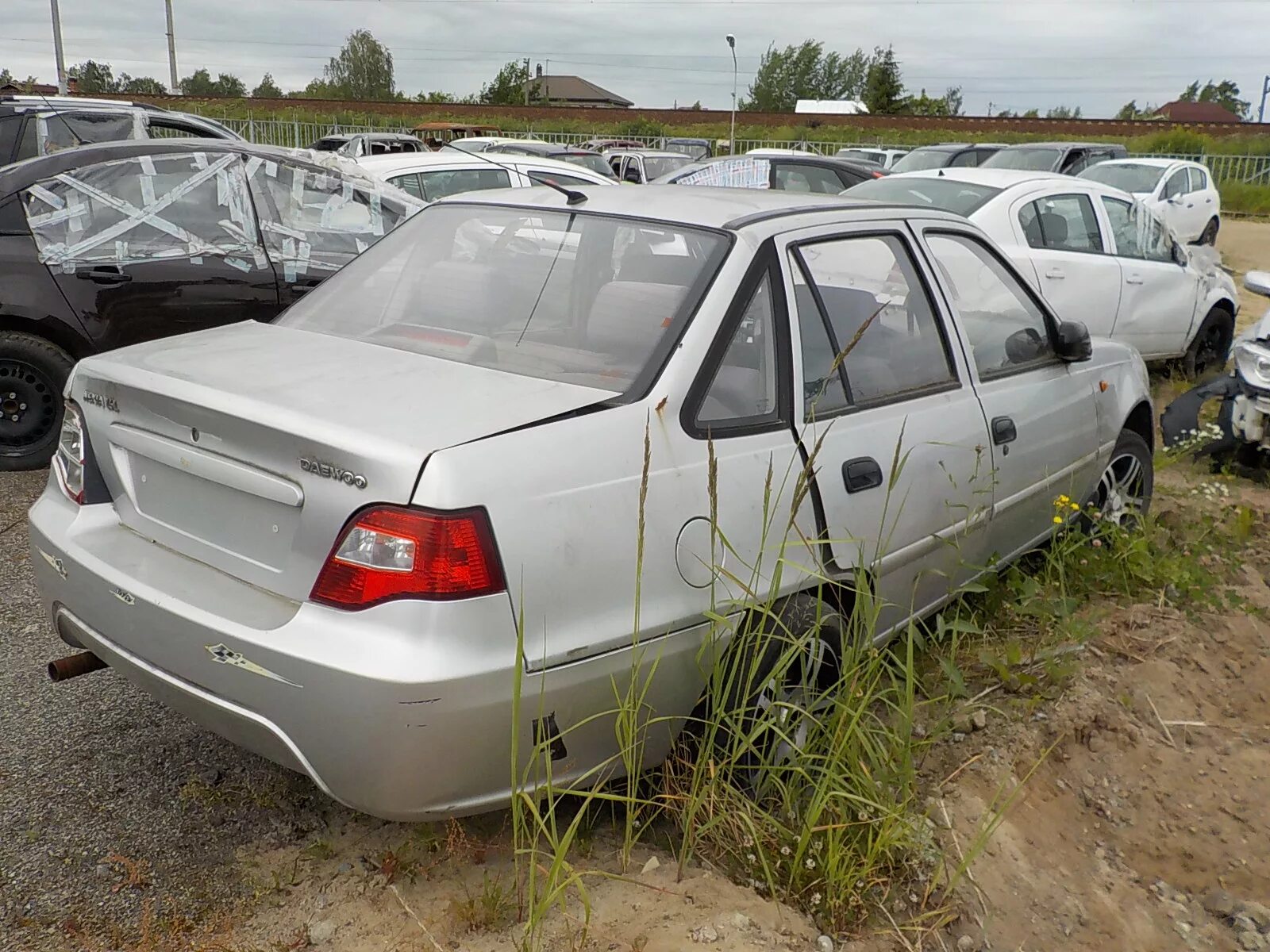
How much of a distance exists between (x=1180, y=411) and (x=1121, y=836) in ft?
14.6

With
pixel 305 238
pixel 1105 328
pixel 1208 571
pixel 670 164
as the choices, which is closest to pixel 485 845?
pixel 1208 571

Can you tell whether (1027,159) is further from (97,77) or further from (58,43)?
(97,77)

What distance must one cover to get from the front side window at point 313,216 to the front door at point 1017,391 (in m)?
3.38

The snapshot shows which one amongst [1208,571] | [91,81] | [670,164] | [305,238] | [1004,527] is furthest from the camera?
[91,81]

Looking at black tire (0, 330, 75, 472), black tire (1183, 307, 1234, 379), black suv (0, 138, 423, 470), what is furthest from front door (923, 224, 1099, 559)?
black tire (1183, 307, 1234, 379)

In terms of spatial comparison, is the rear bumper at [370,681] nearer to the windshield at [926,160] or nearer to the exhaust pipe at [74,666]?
the exhaust pipe at [74,666]

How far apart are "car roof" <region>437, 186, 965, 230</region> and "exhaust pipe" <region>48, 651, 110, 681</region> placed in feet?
6.03

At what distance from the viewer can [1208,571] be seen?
15.7 ft

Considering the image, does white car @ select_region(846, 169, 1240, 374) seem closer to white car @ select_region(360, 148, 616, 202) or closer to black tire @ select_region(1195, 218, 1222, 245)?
white car @ select_region(360, 148, 616, 202)

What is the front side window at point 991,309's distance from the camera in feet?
12.9

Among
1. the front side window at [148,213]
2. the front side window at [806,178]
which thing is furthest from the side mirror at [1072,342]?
the front side window at [806,178]

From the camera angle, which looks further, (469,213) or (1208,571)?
(1208,571)

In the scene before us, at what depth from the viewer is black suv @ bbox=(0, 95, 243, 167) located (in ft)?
27.2

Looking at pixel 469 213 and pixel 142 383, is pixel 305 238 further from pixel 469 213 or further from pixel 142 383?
pixel 142 383
